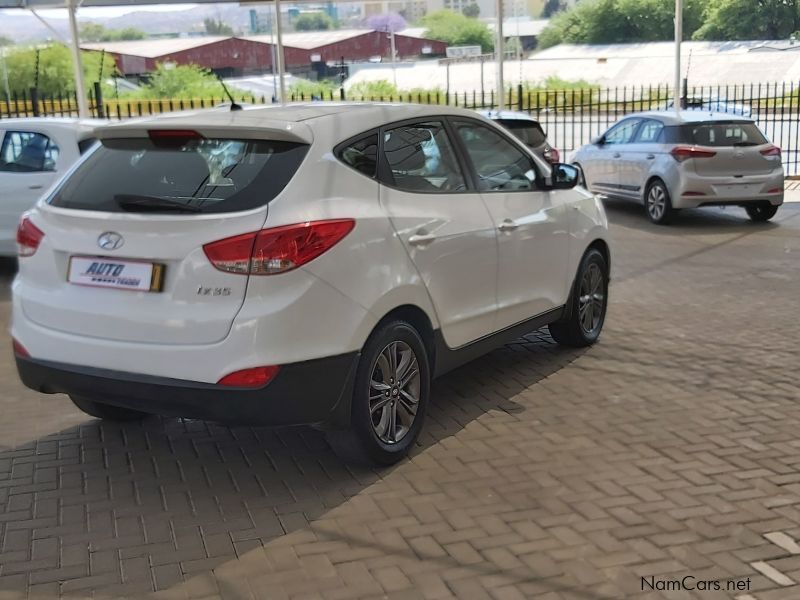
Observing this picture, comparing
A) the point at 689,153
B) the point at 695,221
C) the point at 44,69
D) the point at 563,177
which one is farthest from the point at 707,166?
the point at 44,69

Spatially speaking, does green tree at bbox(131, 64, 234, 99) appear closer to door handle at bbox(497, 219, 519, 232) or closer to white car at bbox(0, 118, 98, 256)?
white car at bbox(0, 118, 98, 256)

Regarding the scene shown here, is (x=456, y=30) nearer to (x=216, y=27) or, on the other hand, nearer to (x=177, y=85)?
(x=216, y=27)

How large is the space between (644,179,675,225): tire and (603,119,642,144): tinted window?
121cm

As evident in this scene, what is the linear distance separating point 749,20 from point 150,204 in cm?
4013

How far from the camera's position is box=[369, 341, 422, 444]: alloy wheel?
4410 mm

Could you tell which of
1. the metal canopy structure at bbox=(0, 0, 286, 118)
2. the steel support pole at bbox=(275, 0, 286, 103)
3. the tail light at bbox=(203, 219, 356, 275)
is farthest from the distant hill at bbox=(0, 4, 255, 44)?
the tail light at bbox=(203, 219, 356, 275)

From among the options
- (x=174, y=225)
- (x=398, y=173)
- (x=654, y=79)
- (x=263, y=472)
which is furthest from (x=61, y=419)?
(x=654, y=79)

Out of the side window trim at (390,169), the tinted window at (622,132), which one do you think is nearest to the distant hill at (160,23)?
the tinted window at (622,132)

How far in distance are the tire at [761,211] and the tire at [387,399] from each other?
9.76m

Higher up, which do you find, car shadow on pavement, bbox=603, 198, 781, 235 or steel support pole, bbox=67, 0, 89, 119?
steel support pole, bbox=67, 0, 89, 119

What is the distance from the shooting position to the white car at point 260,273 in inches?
152

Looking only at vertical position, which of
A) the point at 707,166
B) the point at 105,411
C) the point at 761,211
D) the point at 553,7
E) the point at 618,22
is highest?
the point at 553,7

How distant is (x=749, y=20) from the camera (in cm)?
3891

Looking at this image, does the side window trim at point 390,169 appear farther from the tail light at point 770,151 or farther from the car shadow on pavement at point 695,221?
the tail light at point 770,151
